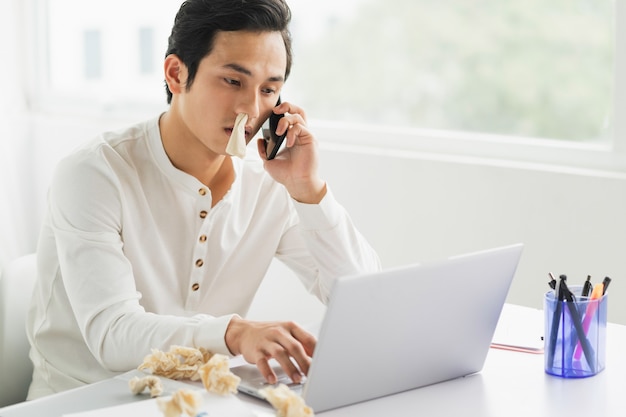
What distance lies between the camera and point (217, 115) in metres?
1.76

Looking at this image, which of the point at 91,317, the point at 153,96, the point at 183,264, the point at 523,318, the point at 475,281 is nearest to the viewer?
the point at 475,281

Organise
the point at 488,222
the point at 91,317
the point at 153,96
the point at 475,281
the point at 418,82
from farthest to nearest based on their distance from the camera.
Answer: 1. the point at 153,96
2. the point at 418,82
3. the point at 488,222
4. the point at 91,317
5. the point at 475,281

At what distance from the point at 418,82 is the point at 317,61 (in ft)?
1.18

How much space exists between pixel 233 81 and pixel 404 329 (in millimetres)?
719

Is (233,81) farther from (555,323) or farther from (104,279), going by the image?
(555,323)

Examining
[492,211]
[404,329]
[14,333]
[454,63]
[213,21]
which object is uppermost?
[213,21]

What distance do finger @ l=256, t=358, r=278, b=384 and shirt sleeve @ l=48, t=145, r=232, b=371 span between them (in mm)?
87

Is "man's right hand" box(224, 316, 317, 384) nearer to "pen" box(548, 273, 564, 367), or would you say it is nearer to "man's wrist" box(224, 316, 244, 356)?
"man's wrist" box(224, 316, 244, 356)

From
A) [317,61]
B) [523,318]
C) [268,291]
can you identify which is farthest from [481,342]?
[317,61]

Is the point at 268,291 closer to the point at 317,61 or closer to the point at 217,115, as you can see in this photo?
the point at 317,61

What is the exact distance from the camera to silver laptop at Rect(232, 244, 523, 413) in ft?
3.85

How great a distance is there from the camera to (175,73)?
1.85 meters

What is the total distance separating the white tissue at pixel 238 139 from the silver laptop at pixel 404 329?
0.49 m

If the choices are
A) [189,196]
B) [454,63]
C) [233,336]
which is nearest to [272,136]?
[189,196]
